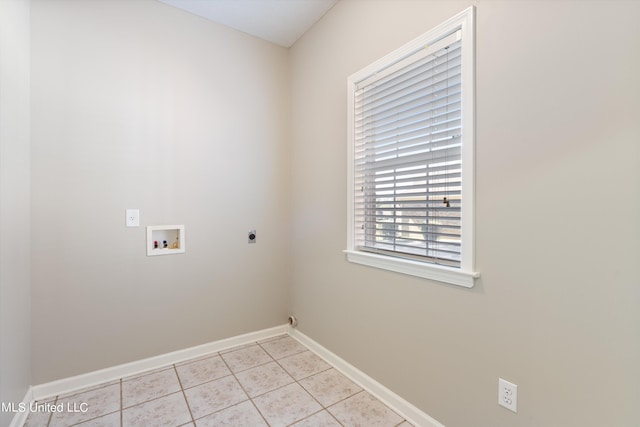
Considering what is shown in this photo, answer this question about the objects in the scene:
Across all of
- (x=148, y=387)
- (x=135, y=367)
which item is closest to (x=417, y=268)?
(x=148, y=387)

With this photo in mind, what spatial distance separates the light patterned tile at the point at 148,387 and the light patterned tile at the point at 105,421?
0.31 ft

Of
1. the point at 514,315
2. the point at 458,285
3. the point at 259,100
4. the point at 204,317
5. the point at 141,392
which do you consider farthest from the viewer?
the point at 259,100

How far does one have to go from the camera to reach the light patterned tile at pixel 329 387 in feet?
6.27

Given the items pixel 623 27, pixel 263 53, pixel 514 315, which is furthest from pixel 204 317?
pixel 623 27

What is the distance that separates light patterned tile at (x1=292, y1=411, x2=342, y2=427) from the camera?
167cm

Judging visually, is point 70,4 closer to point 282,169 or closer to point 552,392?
point 282,169

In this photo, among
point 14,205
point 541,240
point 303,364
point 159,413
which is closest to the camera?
point 541,240

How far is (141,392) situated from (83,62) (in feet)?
7.17

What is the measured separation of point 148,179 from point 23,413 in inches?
59.6

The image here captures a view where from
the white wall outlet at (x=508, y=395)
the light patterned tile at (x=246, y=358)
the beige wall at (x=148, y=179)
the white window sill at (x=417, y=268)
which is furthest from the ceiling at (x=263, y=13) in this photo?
the light patterned tile at (x=246, y=358)

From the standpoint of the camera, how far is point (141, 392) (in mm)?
1949

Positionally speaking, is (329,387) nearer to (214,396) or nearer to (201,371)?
(214,396)

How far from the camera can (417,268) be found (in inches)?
65.1

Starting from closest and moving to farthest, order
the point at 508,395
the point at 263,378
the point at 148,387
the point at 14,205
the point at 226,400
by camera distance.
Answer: the point at 508,395 → the point at 14,205 → the point at 226,400 → the point at 148,387 → the point at 263,378
